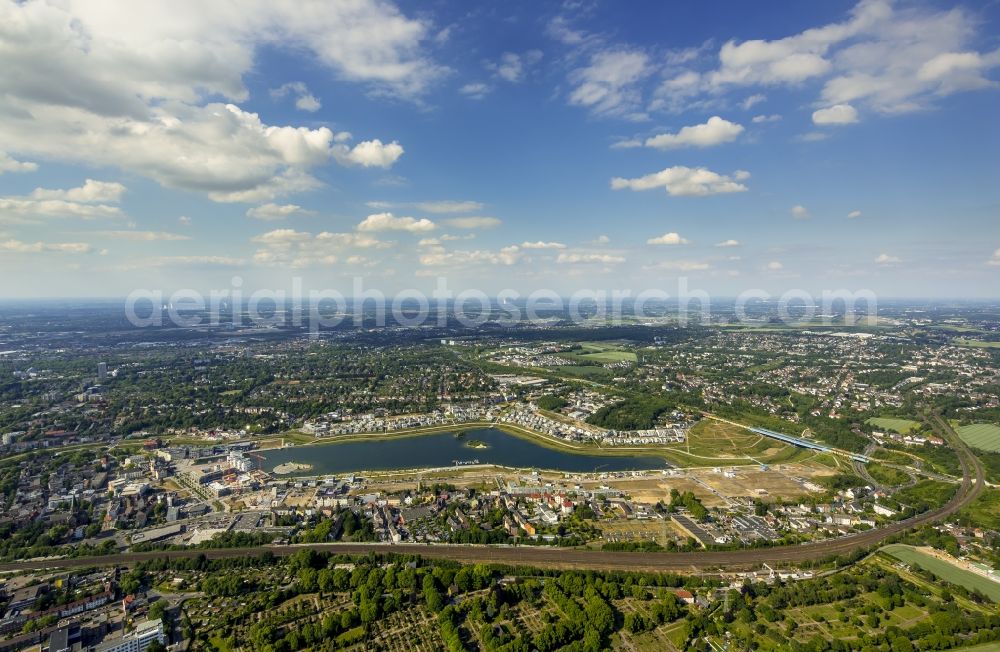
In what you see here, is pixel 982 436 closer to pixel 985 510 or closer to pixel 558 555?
pixel 985 510

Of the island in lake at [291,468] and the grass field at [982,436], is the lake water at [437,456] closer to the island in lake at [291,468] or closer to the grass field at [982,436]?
the island in lake at [291,468]

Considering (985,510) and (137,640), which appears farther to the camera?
(985,510)

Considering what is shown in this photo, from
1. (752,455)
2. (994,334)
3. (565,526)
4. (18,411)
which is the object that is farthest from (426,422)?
(994,334)

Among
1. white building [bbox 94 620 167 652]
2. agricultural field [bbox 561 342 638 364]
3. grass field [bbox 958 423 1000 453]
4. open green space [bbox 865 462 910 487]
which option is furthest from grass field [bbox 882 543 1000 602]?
agricultural field [bbox 561 342 638 364]

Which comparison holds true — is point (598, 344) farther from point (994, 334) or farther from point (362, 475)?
point (994, 334)

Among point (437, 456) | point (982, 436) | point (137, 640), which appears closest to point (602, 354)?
point (982, 436)

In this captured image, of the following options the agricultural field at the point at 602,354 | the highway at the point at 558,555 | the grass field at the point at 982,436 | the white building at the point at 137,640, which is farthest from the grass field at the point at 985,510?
the agricultural field at the point at 602,354
